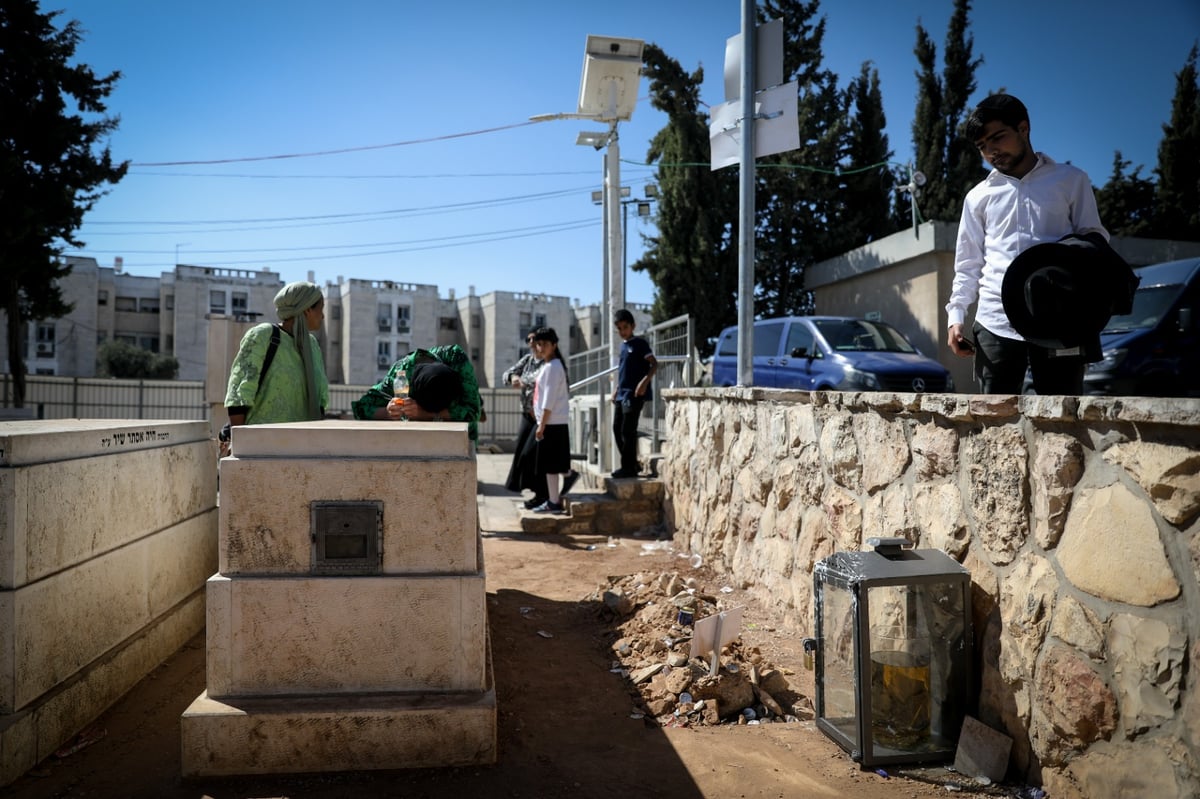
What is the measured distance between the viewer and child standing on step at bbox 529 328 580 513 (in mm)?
7613

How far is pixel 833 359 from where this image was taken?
9969mm

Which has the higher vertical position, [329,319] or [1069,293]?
[329,319]

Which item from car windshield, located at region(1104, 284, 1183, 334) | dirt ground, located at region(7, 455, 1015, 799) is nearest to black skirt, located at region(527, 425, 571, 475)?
dirt ground, located at region(7, 455, 1015, 799)

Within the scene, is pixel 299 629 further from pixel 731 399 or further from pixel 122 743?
pixel 731 399

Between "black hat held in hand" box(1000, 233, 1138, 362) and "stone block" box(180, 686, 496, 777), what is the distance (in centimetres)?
239

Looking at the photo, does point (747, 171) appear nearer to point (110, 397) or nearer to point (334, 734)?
point (334, 734)

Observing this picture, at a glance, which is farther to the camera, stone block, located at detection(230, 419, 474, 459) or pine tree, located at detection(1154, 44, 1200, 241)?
pine tree, located at detection(1154, 44, 1200, 241)

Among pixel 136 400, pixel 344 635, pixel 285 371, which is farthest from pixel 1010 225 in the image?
pixel 136 400

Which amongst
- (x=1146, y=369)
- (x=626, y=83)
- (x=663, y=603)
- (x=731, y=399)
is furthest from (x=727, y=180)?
(x=663, y=603)

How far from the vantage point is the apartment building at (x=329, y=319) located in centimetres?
5550

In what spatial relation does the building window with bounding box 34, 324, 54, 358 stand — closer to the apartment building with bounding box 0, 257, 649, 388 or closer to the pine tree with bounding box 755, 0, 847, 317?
the apartment building with bounding box 0, 257, 649, 388

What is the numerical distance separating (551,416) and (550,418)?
0.9 inches

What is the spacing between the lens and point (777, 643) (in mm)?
4301

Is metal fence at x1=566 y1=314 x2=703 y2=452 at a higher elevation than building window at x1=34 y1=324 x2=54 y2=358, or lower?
lower
